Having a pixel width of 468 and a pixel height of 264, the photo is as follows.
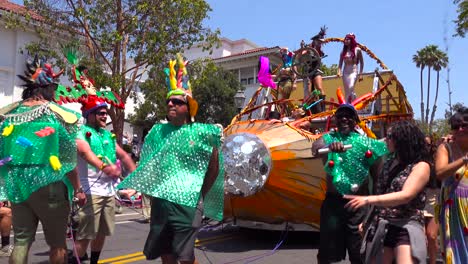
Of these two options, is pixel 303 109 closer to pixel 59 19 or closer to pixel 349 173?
pixel 349 173

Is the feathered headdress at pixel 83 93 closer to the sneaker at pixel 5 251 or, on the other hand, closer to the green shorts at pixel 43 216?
the green shorts at pixel 43 216

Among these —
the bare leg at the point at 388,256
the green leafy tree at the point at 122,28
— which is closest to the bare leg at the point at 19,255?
the bare leg at the point at 388,256

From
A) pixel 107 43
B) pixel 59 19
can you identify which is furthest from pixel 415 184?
pixel 59 19

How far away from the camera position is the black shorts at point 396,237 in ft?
10.7

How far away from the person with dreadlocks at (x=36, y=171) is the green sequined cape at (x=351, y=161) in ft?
6.95

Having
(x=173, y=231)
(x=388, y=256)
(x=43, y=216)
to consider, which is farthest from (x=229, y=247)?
(x=388, y=256)

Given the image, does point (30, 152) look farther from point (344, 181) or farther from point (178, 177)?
point (344, 181)

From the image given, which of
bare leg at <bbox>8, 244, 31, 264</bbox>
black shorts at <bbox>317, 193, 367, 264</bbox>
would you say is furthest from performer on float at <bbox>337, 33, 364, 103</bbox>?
bare leg at <bbox>8, 244, 31, 264</bbox>

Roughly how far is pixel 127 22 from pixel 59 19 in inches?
79.2

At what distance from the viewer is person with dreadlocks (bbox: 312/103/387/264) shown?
3.88 m

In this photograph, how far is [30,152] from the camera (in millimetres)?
3637

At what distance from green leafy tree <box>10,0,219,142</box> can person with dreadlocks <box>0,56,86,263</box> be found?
9.30 metres

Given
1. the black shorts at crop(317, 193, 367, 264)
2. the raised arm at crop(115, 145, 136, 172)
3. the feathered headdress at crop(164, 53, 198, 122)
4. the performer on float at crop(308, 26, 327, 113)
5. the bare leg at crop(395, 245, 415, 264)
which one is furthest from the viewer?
the performer on float at crop(308, 26, 327, 113)

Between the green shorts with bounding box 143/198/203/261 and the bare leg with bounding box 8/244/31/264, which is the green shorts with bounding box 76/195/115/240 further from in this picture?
the green shorts with bounding box 143/198/203/261
